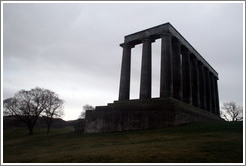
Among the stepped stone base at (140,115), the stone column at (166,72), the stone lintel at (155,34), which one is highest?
the stone lintel at (155,34)

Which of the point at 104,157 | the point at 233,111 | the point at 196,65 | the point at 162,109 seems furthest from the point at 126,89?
the point at 233,111

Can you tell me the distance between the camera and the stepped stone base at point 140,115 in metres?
23.9

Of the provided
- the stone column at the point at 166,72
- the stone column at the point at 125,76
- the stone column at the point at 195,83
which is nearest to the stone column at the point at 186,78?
the stone column at the point at 195,83

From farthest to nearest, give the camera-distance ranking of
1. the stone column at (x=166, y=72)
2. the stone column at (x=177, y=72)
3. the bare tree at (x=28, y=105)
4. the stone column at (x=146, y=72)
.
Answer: the bare tree at (x=28, y=105)
the stone column at (x=177, y=72)
the stone column at (x=146, y=72)
the stone column at (x=166, y=72)

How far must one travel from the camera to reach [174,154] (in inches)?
406

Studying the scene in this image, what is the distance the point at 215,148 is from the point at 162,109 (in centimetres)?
1298

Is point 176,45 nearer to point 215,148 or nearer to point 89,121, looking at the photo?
point 89,121

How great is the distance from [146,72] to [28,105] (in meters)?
34.5

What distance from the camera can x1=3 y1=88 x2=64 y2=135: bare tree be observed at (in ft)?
167

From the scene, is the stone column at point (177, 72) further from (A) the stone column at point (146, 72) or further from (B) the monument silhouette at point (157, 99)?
(A) the stone column at point (146, 72)

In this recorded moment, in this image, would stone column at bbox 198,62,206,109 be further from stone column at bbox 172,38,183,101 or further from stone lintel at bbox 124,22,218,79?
stone column at bbox 172,38,183,101

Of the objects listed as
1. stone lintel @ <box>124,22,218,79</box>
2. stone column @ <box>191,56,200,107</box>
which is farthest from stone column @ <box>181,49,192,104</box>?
stone column @ <box>191,56,200,107</box>

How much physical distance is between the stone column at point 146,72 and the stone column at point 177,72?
392cm

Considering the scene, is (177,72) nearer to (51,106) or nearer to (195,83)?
(195,83)
